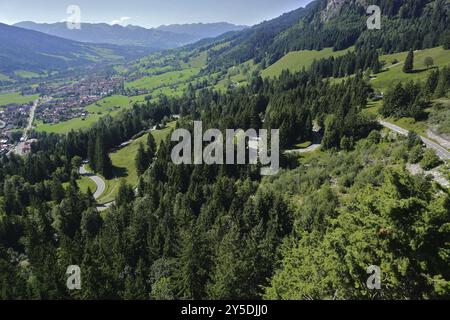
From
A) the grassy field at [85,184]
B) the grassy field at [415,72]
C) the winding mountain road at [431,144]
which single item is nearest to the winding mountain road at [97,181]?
the grassy field at [85,184]

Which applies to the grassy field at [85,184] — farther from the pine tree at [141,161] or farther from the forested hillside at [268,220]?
the pine tree at [141,161]

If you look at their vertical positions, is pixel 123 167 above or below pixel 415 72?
below

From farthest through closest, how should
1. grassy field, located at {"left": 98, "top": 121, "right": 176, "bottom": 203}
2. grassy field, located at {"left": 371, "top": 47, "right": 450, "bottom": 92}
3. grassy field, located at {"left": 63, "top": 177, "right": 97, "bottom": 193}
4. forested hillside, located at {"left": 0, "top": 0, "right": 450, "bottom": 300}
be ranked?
grassy field, located at {"left": 371, "top": 47, "right": 450, "bottom": 92}, grassy field, located at {"left": 63, "top": 177, "right": 97, "bottom": 193}, grassy field, located at {"left": 98, "top": 121, "right": 176, "bottom": 203}, forested hillside, located at {"left": 0, "top": 0, "right": 450, "bottom": 300}

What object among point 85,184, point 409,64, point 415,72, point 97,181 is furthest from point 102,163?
point 415,72

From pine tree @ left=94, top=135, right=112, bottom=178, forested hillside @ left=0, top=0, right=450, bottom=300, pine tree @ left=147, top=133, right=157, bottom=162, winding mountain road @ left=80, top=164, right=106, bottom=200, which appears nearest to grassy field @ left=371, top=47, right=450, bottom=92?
forested hillside @ left=0, top=0, right=450, bottom=300

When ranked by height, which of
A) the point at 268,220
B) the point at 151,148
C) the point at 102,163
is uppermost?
the point at 268,220

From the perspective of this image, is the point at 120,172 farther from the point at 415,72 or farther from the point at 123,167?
the point at 415,72

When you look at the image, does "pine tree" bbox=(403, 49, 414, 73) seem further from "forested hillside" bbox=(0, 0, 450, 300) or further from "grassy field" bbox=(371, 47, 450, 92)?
"forested hillside" bbox=(0, 0, 450, 300)

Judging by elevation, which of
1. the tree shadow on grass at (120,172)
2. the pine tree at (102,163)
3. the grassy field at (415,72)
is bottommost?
the tree shadow on grass at (120,172)

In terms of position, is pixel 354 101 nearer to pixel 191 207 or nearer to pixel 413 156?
pixel 413 156
